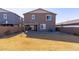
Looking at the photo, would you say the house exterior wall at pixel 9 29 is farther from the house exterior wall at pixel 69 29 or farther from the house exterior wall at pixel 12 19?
the house exterior wall at pixel 69 29

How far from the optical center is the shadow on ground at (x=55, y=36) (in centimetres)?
462

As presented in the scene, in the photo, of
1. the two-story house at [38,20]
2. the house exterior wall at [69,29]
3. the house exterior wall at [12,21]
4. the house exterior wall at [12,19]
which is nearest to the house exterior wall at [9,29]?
the house exterior wall at [12,21]

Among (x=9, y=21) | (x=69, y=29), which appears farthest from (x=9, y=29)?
(x=69, y=29)

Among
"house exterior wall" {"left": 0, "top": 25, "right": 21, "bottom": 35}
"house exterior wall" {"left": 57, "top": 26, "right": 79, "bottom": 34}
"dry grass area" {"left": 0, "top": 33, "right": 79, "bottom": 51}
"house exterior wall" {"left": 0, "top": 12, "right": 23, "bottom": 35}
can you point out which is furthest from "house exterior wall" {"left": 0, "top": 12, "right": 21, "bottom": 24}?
"house exterior wall" {"left": 57, "top": 26, "right": 79, "bottom": 34}

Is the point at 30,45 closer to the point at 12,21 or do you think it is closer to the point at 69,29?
the point at 12,21

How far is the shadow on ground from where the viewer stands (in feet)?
15.2

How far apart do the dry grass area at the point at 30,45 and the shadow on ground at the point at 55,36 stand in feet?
0.41

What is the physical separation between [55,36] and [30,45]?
2.75ft
